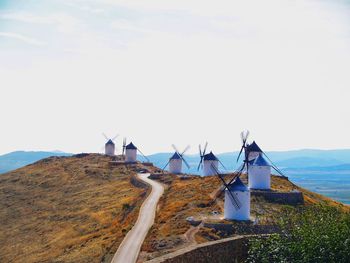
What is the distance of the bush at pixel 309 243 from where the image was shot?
25.6 metres

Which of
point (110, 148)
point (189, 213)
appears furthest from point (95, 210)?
point (110, 148)

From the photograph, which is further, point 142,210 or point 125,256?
point 142,210

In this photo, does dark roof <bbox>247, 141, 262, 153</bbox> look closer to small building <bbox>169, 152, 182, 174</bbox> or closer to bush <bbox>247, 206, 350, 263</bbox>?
small building <bbox>169, 152, 182, 174</bbox>

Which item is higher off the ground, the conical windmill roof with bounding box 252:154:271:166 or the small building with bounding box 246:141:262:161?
the small building with bounding box 246:141:262:161

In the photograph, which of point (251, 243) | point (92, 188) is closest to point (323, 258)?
point (251, 243)

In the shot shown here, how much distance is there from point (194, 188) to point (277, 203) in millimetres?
12555

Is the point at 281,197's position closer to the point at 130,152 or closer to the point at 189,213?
the point at 189,213

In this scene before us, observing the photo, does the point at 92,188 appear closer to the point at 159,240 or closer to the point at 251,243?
the point at 159,240

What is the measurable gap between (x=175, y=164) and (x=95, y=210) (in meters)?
23.3

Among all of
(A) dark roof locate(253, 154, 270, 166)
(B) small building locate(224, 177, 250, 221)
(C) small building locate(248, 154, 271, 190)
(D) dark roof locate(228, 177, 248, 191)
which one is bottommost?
(B) small building locate(224, 177, 250, 221)

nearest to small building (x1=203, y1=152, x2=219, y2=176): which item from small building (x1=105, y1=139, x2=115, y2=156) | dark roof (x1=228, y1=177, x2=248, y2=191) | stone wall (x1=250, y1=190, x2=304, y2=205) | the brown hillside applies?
the brown hillside

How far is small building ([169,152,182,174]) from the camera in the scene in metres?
87.5

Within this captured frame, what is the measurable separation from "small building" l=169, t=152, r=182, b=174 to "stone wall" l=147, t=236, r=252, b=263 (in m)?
58.0

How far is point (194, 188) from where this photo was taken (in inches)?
2441
